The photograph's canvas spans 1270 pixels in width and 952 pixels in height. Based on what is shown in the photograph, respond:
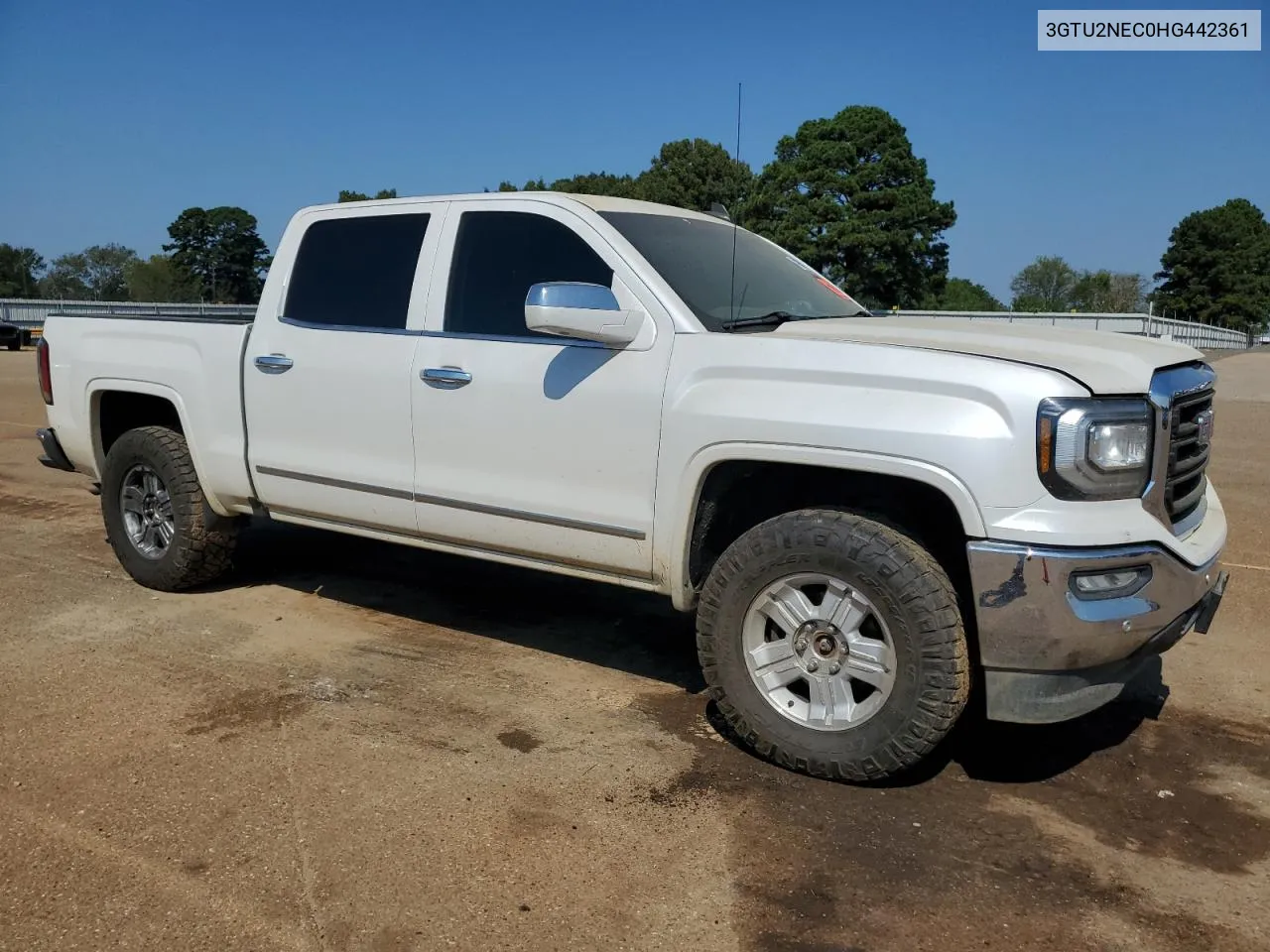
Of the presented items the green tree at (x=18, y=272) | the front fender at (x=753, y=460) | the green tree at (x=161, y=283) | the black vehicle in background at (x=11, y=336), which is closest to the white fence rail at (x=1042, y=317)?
the black vehicle in background at (x=11, y=336)

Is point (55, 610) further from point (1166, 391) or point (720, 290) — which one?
point (1166, 391)

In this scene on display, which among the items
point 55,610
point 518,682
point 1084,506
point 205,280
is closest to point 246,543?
point 55,610

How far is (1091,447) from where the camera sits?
3037 millimetres

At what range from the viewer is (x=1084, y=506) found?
305cm

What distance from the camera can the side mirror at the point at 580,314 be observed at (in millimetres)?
3666

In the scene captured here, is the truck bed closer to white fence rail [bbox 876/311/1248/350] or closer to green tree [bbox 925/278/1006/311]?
white fence rail [bbox 876/311/1248/350]

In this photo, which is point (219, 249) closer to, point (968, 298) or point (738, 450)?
point (968, 298)

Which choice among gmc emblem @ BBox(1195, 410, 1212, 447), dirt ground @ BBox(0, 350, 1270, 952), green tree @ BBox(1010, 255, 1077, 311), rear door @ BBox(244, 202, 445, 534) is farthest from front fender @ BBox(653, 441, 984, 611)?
green tree @ BBox(1010, 255, 1077, 311)

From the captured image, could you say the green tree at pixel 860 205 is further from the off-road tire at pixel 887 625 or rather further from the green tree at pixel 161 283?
the off-road tire at pixel 887 625

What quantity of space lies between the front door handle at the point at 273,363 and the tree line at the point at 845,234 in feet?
109

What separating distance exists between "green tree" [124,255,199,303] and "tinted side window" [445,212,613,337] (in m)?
64.4

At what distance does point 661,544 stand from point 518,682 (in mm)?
1033

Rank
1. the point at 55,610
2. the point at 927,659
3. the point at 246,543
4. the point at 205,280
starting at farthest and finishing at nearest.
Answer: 1. the point at 205,280
2. the point at 246,543
3. the point at 55,610
4. the point at 927,659

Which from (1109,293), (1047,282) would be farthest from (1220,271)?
(1047,282)
